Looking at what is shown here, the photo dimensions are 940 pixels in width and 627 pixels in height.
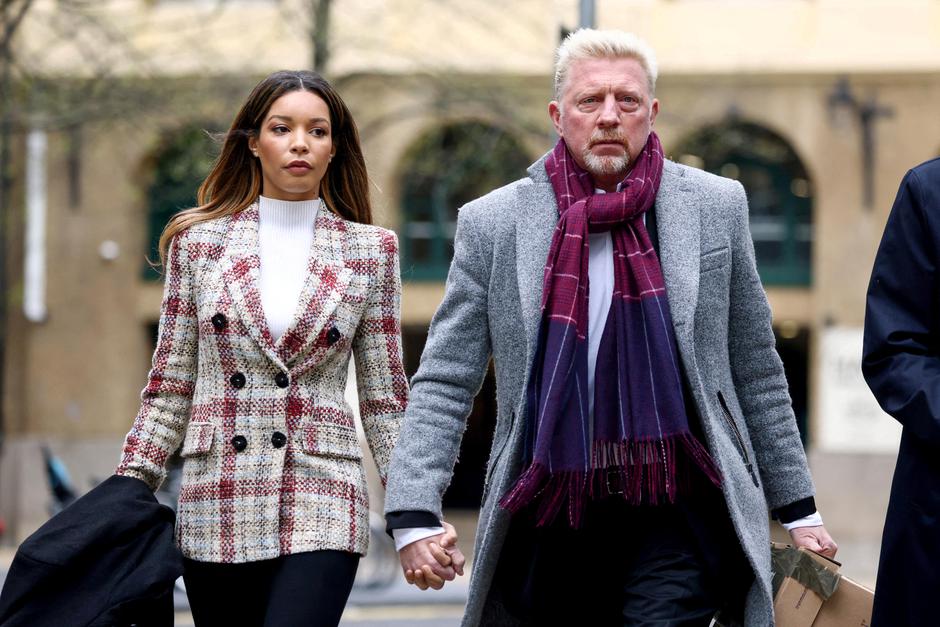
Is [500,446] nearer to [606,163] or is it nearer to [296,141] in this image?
[606,163]

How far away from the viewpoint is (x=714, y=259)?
4363 millimetres

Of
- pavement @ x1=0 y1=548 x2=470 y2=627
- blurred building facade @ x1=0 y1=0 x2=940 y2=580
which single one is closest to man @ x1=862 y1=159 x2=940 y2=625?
pavement @ x1=0 y1=548 x2=470 y2=627

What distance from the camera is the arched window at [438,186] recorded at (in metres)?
21.5

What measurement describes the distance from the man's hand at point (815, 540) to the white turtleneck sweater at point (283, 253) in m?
1.54

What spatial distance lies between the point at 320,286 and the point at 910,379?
1715 millimetres

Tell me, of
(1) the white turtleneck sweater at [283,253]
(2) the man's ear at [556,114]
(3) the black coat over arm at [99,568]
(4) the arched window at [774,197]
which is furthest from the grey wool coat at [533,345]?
(4) the arched window at [774,197]

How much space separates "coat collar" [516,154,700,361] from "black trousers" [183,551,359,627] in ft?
Result: 2.63

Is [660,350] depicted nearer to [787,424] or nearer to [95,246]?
[787,424]

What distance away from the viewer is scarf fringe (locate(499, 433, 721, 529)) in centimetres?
405

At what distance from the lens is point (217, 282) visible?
15.0 ft

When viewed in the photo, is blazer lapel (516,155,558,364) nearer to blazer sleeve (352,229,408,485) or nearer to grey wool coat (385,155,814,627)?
grey wool coat (385,155,814,627)

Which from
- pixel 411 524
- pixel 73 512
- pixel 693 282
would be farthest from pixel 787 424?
pixel 73 512

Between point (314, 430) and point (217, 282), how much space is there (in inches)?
20.5

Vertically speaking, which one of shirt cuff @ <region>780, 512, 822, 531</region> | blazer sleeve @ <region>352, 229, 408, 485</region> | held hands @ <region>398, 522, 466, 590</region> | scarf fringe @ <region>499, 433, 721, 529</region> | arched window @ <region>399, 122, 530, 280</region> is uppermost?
arched window @ <region>399, 122, 530, 280</region>
